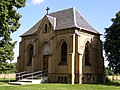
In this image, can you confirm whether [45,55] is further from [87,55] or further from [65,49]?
[87,55]

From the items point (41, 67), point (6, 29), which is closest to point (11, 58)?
point (6, 29)

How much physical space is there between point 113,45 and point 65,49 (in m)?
7.38

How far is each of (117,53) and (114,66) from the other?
94.2 inches

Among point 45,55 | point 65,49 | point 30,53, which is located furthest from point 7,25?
point 30,53

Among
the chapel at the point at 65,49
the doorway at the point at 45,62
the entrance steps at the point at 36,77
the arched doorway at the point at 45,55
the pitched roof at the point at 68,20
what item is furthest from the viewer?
the doorway at the point at 45,62

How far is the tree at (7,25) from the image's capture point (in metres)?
20.5

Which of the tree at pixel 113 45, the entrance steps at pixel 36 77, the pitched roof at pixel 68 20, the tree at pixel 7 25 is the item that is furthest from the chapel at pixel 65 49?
the tree at pixel 7 25

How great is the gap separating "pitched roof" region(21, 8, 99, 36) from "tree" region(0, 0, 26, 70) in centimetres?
1417

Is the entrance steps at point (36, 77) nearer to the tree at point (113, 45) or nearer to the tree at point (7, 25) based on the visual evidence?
the tree at point (113, 45)

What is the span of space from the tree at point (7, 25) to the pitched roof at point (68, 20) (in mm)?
14168

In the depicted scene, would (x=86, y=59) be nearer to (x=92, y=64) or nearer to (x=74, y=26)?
(x=92, y=64)

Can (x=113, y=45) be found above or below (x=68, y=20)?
below

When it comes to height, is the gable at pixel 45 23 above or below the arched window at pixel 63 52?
above

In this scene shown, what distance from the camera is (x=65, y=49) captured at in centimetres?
3659
